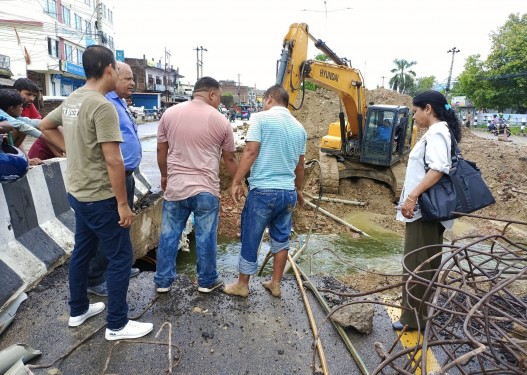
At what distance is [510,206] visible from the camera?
31.9 feet

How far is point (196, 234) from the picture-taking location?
321 cm

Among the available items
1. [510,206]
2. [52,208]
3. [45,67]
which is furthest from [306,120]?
[45,67]

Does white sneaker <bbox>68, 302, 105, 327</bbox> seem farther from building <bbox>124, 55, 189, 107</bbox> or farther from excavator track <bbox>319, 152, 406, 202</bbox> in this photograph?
building <bbox>124, 55, 189, 107</bbox>

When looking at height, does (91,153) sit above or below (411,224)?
above

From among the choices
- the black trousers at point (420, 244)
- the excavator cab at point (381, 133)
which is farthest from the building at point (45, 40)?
the black trousers at point (420, 244)

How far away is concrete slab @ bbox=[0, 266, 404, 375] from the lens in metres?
2.37

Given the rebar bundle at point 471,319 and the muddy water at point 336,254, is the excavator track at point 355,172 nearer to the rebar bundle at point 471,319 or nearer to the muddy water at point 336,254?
the muddy water at point 336,254

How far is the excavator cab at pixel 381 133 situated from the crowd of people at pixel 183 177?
681cm

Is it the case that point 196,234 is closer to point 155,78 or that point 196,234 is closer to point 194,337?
point 194,337

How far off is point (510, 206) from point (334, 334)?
9162mm

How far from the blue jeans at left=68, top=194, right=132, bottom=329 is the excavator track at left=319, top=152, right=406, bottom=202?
7.73 meters

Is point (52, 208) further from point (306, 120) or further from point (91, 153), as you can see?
point (306, 120)

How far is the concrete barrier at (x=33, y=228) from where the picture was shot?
301 centimetres

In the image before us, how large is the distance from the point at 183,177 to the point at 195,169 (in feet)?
0.39
